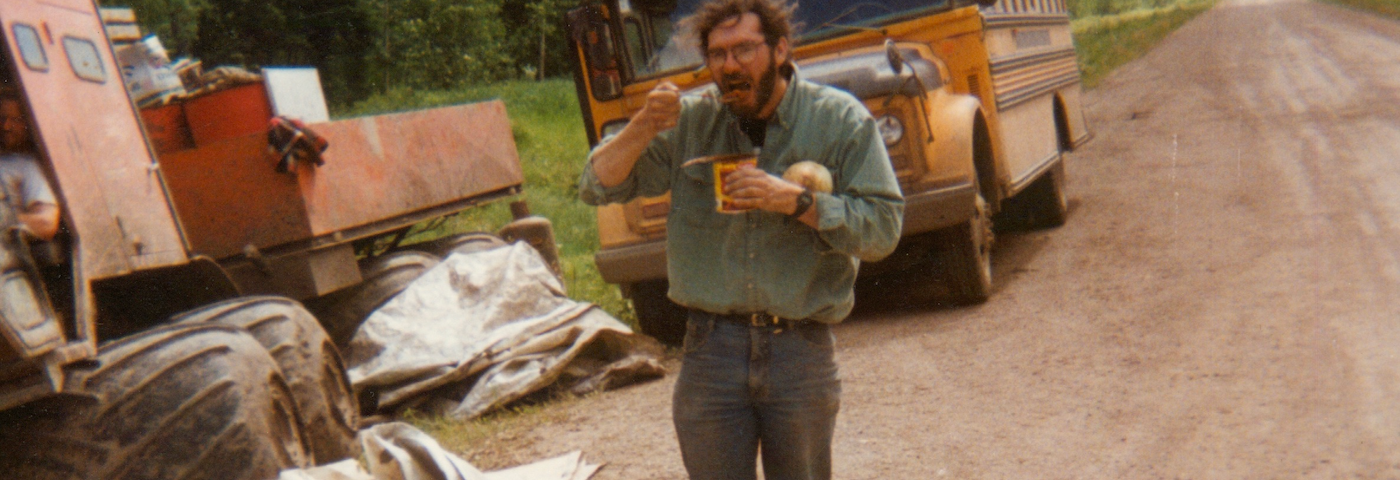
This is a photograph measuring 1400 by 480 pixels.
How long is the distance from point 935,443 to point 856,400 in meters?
0.92

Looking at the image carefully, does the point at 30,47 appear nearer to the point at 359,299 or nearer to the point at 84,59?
the point at 84,59

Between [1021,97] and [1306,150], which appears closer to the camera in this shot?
[1021,97]

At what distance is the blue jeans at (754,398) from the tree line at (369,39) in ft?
86.4

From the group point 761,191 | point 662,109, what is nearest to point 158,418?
point 662,109

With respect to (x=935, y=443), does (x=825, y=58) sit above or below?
above

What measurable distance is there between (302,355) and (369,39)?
95.5 feet

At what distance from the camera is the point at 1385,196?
10086 millimetres

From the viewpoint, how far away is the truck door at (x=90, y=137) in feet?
14.8

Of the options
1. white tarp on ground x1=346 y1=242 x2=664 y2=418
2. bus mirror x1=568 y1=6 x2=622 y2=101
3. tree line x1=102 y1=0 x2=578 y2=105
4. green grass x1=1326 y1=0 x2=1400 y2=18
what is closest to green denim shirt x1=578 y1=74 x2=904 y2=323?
white tarp on ground x1=346 y1=242 x2=664 y2=418

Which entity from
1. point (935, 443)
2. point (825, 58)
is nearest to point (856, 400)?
point (935, 443)

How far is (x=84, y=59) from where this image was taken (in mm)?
5066

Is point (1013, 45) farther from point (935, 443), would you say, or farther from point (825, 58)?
point (935, 443)

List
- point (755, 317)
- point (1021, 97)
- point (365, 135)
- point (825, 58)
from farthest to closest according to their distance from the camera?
point (1021, 97) < point (825, 58) < point (365, 135) < point (755, 317)

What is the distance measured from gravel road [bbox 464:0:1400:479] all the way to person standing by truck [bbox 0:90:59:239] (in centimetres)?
230
